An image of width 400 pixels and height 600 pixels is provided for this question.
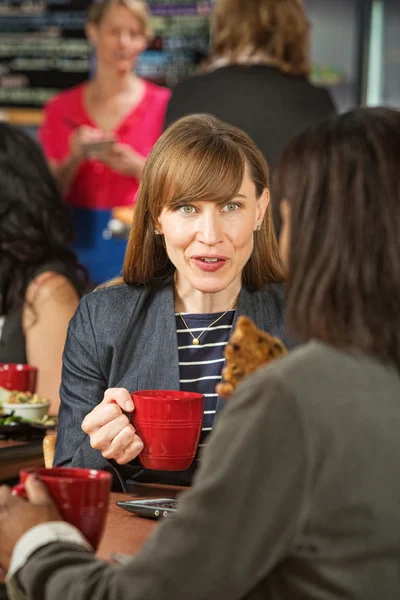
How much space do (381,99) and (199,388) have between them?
11.9 feet

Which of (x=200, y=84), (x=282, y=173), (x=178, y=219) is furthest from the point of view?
(x=200, y=84)

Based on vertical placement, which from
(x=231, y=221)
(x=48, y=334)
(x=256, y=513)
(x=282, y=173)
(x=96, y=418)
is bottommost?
(x=48, y=334)

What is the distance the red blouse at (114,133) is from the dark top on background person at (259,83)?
4.05 feet

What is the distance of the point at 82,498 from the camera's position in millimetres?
1252

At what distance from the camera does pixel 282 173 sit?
1.17 meters

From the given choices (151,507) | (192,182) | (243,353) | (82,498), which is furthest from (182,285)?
(82,498)

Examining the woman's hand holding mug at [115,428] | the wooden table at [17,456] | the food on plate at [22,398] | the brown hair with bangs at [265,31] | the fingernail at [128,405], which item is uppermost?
the brown hair with bangs at [265,31]

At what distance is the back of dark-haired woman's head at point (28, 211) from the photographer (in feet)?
10.4

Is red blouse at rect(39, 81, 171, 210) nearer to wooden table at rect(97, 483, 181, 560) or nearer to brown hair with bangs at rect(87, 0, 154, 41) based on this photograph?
brown hair with bangs at rect(87, 0, 154, 41)

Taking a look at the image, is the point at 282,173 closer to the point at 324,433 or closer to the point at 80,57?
the point at 324,433

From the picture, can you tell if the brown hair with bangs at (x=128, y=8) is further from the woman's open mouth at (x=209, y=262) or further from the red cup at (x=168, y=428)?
the red cup at (x=168, y=428)

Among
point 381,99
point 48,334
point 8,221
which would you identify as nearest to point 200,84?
point 8,221

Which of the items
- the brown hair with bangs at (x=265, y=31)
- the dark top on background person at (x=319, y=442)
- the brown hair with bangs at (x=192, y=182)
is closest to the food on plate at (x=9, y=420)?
the brown hair with bangs at (x=192, y=182)

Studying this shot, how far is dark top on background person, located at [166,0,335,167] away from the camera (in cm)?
327
